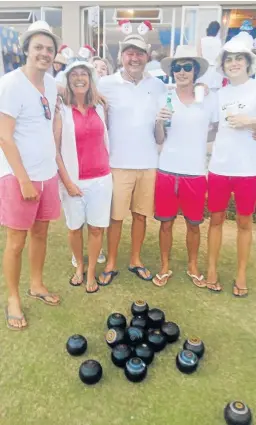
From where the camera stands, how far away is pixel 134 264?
4113 millimetres

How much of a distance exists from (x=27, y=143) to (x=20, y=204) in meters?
0.43

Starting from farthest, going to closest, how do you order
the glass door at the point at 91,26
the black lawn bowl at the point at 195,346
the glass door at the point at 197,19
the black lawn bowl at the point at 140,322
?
1. the glass door at the point at 91,26
2. the glass door at the point at 197,19
3. the black lawn bowl at the point at 140,322
4. the black lawn bowl at the point at 195,346

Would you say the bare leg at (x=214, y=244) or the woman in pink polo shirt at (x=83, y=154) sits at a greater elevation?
the woman in pink polo shirt at (x=83, y=154)

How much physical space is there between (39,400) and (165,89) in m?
2.63

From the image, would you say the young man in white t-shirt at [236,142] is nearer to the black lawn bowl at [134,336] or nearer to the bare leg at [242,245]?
the bare leg at [242,245]

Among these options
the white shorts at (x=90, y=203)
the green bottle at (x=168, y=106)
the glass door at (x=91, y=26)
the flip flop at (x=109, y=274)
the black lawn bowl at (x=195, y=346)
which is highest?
the glass door at (x=91, y=26)

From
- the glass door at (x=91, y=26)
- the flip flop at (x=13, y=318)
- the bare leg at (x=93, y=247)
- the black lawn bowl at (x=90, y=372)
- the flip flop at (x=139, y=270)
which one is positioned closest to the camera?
the black lawn bowl at (x=90, y=372)

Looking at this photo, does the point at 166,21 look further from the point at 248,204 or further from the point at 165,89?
the point at 248,204

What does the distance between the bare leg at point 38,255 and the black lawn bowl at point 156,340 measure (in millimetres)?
1003

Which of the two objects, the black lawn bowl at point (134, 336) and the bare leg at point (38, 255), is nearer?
the black lawn bowl at point (134, 336)

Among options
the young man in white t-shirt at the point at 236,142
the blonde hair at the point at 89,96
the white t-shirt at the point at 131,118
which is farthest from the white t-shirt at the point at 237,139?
the blonde hair at the point at 89,96

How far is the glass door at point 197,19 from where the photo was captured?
9.62 meters

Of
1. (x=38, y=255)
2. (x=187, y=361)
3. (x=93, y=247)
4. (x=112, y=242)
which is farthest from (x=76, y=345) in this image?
(x=112, y=242)

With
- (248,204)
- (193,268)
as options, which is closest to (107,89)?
(248,204)
